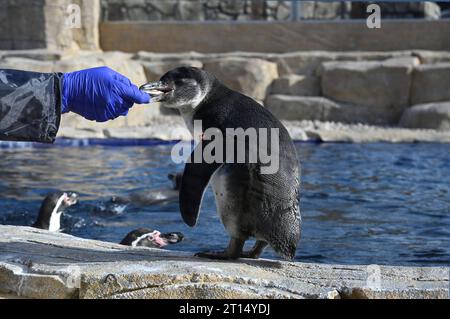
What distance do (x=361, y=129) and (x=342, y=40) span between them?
1.74 meters

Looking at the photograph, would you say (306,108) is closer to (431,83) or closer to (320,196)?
(431,83)

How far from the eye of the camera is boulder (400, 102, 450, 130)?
957cm

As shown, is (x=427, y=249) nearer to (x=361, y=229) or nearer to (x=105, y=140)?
(x=361, y=229)

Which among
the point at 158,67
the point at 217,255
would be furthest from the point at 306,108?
the point at 217,255

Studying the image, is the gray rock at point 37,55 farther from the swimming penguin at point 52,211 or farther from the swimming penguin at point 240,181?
the swimming penguin at point 240,181

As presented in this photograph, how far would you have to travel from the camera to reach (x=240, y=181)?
3.49m

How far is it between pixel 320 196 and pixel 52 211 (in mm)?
2086

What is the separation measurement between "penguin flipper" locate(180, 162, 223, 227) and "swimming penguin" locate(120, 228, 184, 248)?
148cm

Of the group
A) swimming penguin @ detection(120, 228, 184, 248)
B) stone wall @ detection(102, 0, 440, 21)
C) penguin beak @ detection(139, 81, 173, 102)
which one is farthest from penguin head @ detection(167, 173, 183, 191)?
stone wall @ detection(102, 0, 440, 21)

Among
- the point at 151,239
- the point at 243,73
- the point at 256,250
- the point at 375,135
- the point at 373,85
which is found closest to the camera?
the point at 256,250

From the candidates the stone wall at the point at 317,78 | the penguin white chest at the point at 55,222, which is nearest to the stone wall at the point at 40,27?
the stone wall at the point at 317,78
